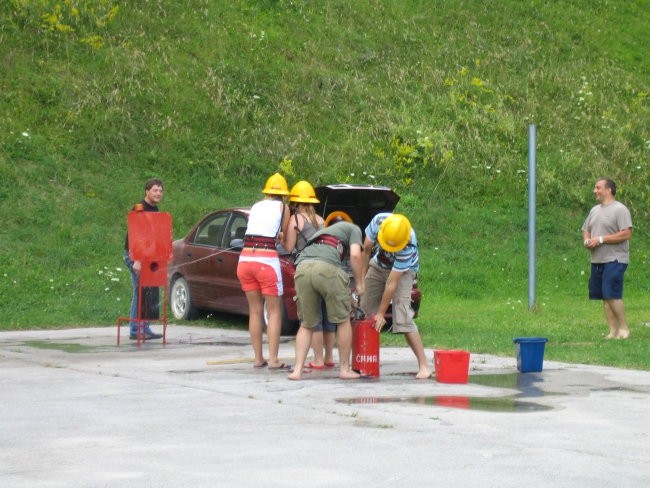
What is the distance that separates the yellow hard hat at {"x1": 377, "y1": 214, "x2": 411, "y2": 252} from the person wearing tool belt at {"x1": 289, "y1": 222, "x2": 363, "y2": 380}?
31 cm

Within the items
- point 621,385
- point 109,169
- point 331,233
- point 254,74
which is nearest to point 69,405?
point 331,233

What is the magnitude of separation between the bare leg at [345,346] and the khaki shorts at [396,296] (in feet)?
1.31

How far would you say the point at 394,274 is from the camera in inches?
423

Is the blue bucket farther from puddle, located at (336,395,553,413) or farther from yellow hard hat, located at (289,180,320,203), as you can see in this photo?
yellow hard hat, located at (289,180,320,203)

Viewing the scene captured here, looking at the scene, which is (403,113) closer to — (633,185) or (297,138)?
(297,138)

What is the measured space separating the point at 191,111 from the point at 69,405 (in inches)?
648

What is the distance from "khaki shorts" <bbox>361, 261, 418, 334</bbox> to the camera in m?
10.8

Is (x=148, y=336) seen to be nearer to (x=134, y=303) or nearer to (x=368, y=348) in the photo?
(x=134, y=303)

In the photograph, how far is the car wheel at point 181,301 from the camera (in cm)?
1678

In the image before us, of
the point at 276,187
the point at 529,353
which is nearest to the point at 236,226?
the point at 276,187

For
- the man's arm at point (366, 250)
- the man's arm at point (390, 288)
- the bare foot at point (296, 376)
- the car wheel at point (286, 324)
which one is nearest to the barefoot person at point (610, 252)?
the car wheel at point (286, 324)

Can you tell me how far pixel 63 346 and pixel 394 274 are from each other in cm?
478

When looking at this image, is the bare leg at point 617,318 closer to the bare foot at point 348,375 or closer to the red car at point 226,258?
the red car at point 226,258

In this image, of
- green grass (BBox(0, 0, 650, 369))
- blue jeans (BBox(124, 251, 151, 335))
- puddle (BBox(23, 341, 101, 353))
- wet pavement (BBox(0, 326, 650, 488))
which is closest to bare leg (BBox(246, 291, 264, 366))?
wet pavement (BBox(0, 326, 650, 488))
